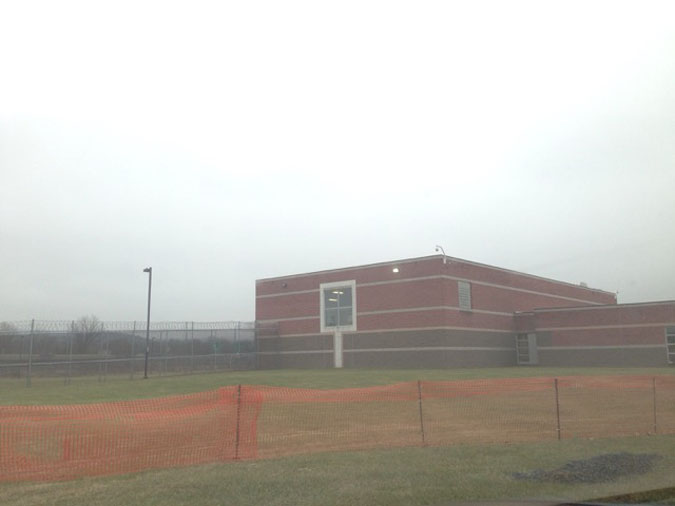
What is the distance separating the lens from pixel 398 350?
42938mm

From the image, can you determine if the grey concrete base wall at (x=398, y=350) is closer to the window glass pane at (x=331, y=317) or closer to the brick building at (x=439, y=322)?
the brick building at (x=439, y=322)

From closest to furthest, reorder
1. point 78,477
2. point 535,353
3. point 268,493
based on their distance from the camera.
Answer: point 268,493 → point 78,477 → point 535,353

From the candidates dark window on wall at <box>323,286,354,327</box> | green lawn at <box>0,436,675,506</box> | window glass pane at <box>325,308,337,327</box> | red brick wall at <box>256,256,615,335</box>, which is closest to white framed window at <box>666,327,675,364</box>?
red brick wall at <box>256,256,615,335</box>

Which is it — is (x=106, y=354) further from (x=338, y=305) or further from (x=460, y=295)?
(x=460, y=295)

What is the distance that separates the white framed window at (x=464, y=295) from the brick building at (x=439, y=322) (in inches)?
2.8

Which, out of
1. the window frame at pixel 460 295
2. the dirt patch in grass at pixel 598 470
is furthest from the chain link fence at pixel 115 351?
the dirt patch in grass at pixel 598 470

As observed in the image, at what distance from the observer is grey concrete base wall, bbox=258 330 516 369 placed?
41438mm

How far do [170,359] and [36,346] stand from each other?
9.75 m

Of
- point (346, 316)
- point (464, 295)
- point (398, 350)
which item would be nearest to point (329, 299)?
point (346, 316)

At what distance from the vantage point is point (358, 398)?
1386cm

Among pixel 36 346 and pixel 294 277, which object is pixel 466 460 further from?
pixel 294 277

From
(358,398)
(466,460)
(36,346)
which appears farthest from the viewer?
(36,346)

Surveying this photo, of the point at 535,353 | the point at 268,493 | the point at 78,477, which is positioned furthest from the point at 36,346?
the point at 535,353

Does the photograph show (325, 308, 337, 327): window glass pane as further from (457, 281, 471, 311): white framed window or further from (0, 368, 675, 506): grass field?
(0, 368, 675, 506): grass field
